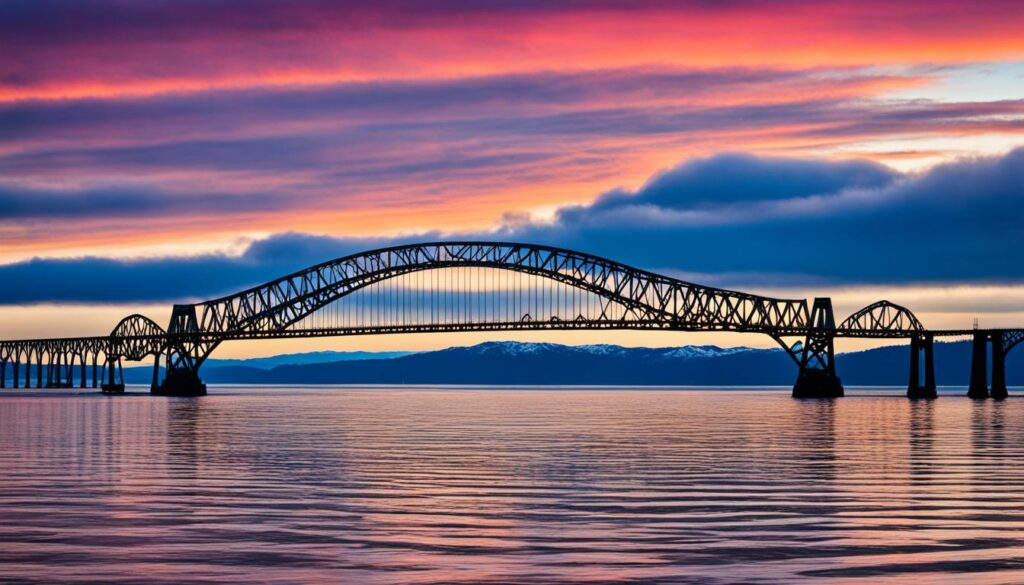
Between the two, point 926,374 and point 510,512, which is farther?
point 926,374

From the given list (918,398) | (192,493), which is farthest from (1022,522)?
(918,398)

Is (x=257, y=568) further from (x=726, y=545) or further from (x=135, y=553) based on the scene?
(x=726, y=545)

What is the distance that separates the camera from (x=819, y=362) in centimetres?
19550

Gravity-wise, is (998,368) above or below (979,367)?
below

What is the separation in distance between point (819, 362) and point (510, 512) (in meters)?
169

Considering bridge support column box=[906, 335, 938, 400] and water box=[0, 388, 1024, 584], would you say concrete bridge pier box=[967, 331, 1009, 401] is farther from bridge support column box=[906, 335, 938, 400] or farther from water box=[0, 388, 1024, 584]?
water box=[0, 388, 1024, 584]

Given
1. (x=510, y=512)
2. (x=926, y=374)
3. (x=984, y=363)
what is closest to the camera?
(x=510, y=512)

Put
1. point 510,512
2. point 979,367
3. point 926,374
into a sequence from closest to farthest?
point 510,512 < point 979,367 < point 926,374

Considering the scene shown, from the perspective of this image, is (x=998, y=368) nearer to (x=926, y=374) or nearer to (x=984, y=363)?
(x=984, y=363)

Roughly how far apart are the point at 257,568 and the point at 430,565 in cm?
251

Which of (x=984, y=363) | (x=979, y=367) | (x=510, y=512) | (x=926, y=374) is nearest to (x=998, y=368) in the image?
(x=984, y=363)

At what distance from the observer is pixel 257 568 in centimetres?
2256

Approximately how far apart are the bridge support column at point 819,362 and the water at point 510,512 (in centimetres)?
12821

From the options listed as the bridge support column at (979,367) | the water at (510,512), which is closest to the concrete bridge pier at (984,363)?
the bridge support column at (979,367)
